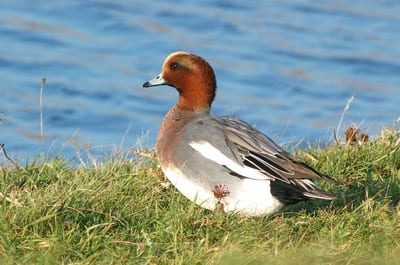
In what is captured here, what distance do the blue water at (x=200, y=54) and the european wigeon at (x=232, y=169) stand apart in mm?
4537

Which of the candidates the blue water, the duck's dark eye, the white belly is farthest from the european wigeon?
the blue water

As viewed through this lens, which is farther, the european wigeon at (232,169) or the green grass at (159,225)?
the european wigeon at (232,169)

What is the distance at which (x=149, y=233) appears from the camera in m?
4.18

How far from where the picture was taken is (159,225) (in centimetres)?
423

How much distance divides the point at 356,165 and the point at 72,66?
6.70 metres

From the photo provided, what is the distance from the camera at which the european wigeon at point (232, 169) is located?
4.38 meters

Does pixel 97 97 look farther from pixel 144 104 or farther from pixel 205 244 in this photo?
pixel 205 244

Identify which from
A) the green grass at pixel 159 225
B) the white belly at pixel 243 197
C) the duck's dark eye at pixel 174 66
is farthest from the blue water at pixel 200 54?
the white belly at pixel 243 197

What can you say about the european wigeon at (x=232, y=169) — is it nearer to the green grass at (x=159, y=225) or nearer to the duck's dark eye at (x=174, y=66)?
the green grass at (x=159, y=225)

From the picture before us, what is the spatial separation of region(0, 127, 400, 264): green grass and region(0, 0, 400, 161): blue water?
4.44m

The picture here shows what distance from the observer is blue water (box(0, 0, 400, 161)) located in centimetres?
1027

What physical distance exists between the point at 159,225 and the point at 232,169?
50 centimetres

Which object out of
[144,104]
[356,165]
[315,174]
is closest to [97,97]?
[144,104]

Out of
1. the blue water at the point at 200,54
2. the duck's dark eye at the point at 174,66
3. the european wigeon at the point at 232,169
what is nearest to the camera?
the european wigeon at the point at 232,169
